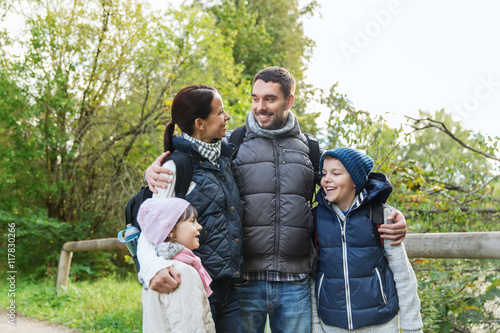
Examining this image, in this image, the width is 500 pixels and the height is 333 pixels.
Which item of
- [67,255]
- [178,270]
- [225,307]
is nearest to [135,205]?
[178,270]

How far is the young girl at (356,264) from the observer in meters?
2.43

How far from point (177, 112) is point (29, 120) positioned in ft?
29.2

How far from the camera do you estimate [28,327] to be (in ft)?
19.4

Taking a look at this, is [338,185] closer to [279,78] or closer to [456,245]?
[279,78]

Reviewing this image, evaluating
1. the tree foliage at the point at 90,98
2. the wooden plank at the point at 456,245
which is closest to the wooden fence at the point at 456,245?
the wooden plank at the point at 456,245

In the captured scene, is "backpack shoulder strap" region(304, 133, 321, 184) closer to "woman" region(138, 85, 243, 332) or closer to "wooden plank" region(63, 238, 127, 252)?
"woman" region(138, 85, 243, 332)

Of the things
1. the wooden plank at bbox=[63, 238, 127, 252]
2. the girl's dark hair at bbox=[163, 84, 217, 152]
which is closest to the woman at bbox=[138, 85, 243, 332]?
the girl's dark hair at bbox=[163, 84, 217, 152]

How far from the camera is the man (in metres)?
2.67

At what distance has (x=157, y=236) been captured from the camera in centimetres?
221

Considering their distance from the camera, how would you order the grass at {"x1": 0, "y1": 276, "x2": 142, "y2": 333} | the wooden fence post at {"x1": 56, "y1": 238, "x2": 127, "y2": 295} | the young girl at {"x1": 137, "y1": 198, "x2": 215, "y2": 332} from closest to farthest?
1. the young girl at {"x1": 137, "y1": 198, "x2": 215, "y2": 332}
2. the grass at {"x1": 0, "y1": 276, "x2": 142, "y2": 333}
3. the wooden fence post at {"x1": 56, "y1": 238, "x2": 127, "y2": 295}

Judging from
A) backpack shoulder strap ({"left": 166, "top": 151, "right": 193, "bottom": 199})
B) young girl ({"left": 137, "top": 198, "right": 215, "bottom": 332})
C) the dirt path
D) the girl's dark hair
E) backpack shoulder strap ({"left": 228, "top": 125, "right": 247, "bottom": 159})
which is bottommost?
the dirt path

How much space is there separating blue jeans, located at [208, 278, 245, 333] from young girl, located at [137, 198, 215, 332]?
223mm

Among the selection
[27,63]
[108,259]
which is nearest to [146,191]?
[27,63]

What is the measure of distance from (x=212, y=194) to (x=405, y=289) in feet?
3.50
